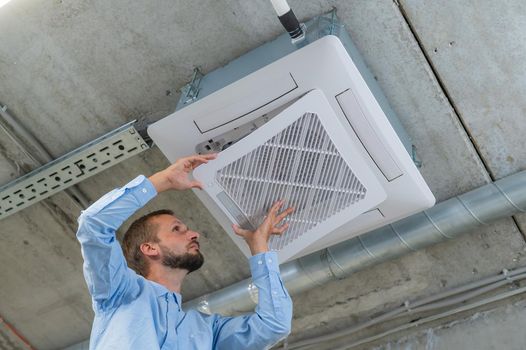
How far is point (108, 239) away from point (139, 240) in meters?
0.35

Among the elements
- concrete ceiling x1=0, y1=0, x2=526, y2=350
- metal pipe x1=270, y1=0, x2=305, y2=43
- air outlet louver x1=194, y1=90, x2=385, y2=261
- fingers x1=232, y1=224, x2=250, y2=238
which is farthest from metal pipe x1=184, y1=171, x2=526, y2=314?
metal pipe x1=270, y1=0, x2=305, y2=43

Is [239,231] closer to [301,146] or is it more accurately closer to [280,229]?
[280,229]

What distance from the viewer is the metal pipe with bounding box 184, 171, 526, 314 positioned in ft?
7.23

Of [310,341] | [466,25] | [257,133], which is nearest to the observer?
[257,133]

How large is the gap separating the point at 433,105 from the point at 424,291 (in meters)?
→ 0.69

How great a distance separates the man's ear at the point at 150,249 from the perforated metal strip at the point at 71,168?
0.41m

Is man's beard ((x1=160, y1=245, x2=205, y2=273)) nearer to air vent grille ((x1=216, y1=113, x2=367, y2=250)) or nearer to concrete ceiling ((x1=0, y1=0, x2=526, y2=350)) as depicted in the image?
air vent grille ((x1=216, y1=113, x2=367, y2=250))

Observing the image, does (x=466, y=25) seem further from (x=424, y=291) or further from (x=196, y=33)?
(x=424, y=291)

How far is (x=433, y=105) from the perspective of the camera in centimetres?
218

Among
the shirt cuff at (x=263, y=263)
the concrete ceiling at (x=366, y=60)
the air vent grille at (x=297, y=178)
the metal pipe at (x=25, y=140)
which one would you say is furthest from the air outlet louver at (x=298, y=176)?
the metal pipe at (x=25, y=140)

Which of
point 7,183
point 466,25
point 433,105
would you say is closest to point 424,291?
point 433,105

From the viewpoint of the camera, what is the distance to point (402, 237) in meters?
2.31

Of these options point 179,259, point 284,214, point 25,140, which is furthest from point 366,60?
point 25,140

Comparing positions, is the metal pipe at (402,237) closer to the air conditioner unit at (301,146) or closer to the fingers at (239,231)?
the air conditioner unit at (301,146)
